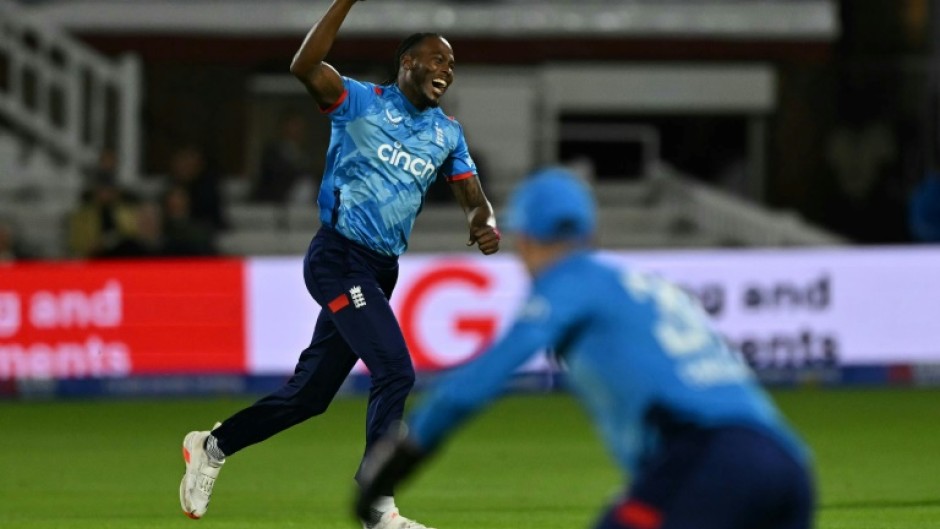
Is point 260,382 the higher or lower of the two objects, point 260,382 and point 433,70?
the lower

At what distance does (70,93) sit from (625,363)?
1899 centimetres

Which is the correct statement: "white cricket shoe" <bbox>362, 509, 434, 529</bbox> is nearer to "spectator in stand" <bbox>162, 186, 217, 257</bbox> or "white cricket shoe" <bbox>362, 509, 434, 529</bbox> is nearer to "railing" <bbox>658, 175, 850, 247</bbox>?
"spectator in stand" <bbox>162, 186, 217, 257</bbox>

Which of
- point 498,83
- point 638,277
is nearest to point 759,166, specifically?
point 498,83

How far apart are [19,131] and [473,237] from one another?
51.3 ft

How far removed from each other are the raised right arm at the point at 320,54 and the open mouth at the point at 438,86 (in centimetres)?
47

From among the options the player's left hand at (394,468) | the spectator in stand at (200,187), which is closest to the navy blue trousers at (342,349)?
the player's left hand at (394,468)

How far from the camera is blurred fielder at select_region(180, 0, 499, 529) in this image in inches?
326

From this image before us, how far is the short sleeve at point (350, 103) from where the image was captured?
27.2 ft

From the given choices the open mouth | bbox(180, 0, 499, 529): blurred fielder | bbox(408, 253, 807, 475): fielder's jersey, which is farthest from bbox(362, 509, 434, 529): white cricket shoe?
bbox(408, 253, 807, 475): fielder's jersey

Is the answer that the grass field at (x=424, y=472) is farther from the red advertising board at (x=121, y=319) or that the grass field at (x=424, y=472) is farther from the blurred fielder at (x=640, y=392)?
the blurred fielder at (x=640, y=392)

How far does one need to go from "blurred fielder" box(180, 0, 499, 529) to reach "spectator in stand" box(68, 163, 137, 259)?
10.0 metres

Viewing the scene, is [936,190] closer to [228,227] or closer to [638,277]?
[228,227]

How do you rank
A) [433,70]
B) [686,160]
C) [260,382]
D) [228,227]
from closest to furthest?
[433,70], [260,382], [228,227], [686,160]

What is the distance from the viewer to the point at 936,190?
19.4m
